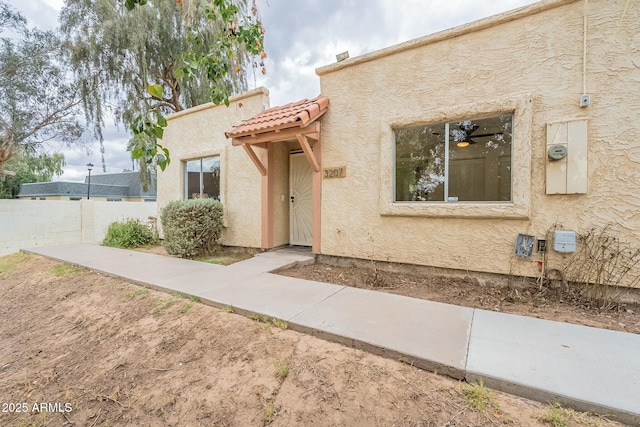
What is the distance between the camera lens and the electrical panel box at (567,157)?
4.01 meters

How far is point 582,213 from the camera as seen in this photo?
161 inches

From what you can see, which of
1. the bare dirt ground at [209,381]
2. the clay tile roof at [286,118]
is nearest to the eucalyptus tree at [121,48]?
the clay tile roof at [286,118]

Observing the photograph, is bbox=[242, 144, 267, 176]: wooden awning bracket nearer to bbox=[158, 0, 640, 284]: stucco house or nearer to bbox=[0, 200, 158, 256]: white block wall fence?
bbox=[158, 0, 640, 284]: stucco house

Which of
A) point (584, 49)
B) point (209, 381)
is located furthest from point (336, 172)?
point (209, 381)

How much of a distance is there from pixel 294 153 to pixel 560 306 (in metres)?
7.05

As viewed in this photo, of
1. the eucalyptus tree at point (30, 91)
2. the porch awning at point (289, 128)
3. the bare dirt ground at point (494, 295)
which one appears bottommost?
the bare dirt ground at point (494, 295)

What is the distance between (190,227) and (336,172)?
4269mm

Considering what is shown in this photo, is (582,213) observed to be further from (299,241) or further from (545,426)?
(299,241)

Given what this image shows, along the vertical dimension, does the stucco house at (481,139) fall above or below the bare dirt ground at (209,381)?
above

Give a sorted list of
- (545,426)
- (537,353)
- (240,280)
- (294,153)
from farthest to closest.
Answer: (294,153) → (240,280) → (537,353) → (545,426)

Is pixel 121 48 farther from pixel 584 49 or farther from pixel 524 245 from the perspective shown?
pixel 524 245

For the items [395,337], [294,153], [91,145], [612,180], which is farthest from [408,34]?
[91,145]

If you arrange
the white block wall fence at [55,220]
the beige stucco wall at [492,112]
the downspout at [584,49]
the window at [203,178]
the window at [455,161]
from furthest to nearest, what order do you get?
the white block wall fence at [55,220]
the window at [203,178]
the window at [455,161]
the downspout at [584,49]
the beige stucco wall at [492,112]

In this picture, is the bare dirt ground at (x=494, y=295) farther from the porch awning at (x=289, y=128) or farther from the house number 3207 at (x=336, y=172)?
the porch awning at (x=289, y=128)
